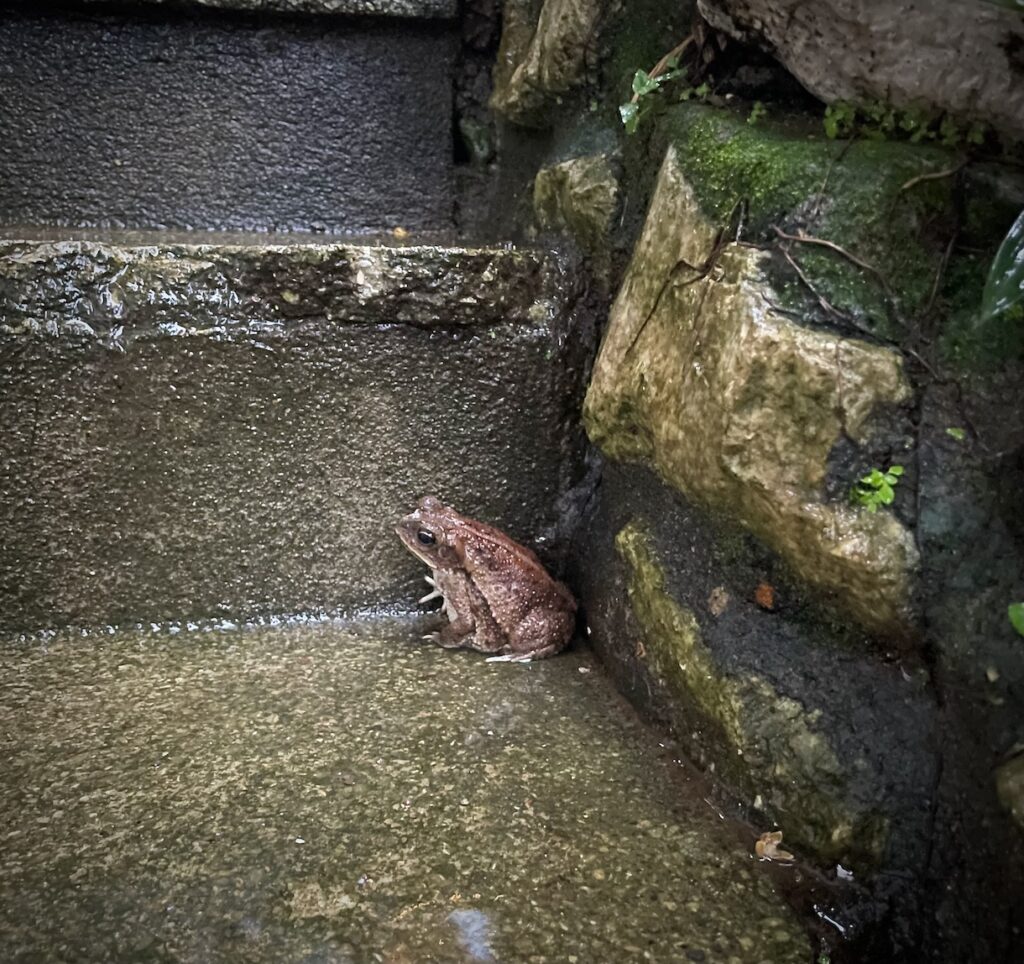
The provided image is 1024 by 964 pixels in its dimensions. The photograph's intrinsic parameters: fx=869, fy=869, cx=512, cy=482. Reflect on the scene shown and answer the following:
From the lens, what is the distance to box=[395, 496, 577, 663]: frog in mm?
1989

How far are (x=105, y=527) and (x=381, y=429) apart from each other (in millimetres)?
651

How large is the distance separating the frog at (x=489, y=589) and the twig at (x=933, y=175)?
1.10 metres

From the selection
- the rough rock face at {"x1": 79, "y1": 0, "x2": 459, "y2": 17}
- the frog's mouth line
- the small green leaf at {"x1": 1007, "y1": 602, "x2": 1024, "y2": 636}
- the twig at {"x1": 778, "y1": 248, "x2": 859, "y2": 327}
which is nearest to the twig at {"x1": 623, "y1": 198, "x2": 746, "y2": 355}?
the twig at {"x1": 778, "y1": 248, "x2": 859, "y2": 327}

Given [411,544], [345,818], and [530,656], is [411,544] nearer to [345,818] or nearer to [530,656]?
[530,656]

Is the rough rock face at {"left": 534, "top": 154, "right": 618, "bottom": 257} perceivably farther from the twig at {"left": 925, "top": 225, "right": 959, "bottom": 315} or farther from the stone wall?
the twig at {"left": 925, "top": 225, "right": 959, "bottom": 315}

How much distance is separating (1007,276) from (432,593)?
4.60 ft

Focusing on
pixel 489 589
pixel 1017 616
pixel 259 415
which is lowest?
pixel 489 589

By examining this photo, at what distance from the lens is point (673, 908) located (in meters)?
1.28

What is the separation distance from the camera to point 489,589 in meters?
1.99

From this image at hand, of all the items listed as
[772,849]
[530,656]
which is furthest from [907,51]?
[530,656]

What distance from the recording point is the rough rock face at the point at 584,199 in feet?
6.51

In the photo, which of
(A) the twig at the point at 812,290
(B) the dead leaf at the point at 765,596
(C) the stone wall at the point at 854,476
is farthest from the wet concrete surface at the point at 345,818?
(A) the twig at the point at 812,290

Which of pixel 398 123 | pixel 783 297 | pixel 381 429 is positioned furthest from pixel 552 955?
pixel 398 123

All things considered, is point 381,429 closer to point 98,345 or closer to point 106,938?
point 98,345
